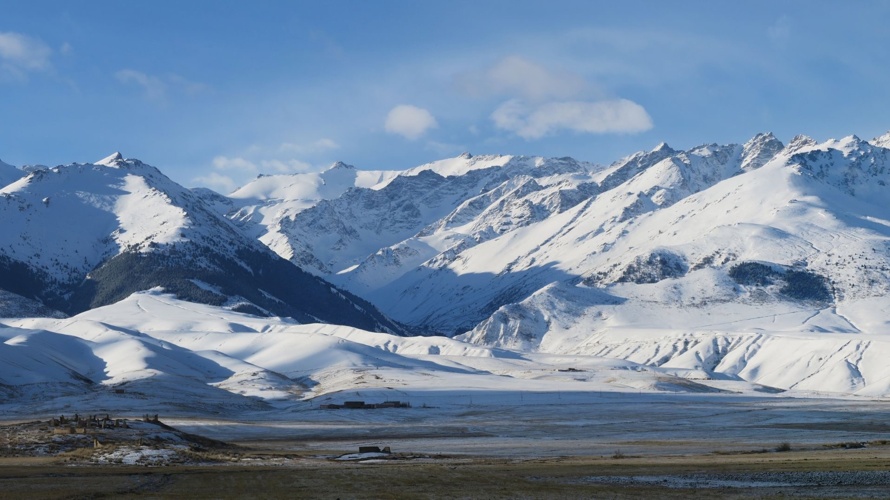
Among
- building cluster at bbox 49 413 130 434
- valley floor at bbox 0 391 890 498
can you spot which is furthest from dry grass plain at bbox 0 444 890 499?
building cluster at bbox 49 413 130 434

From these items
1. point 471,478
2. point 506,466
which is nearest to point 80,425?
point 506,466

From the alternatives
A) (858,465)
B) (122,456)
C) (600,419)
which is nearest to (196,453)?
(122,456)

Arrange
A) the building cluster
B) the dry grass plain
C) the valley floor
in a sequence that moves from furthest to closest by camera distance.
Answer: the building cluster → the valley floor → the dry grass plain

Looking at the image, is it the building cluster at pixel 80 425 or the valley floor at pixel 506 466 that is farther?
the building cluster at pixel 80 425

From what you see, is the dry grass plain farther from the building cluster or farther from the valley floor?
the building cluster

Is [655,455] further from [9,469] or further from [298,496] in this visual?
[9,469]

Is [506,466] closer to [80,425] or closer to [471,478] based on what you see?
[471,478]

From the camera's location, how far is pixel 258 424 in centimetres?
16888

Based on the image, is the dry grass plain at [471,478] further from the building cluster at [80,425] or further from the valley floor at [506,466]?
the building cluster at [80,425]

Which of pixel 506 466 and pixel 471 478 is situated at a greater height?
pixel 471 478

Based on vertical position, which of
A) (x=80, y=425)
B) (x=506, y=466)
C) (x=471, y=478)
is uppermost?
(x=471, y=478)

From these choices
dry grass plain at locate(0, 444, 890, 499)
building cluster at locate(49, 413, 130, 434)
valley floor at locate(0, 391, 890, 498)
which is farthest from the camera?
building cluster at locate(49, 413, 130, 434)

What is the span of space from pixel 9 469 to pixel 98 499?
60.7 feet

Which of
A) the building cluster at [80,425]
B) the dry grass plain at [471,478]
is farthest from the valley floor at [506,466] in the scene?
the building cluster at [80,425]
